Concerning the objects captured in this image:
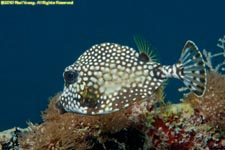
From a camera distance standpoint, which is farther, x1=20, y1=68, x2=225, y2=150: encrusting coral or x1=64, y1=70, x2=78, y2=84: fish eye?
x1=20, y1=68, x2=225, y2=150: encrusting coral

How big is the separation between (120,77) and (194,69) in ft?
2.61

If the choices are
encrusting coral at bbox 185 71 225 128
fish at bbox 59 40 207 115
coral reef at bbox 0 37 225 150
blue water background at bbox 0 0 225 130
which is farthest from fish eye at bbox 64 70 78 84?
blue water background at bbox 0 0 225 130

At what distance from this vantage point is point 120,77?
4367mm

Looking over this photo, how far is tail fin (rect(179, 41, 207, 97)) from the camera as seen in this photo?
4156 millimetres

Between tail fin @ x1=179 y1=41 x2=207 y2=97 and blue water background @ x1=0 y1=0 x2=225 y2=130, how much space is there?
207 feet

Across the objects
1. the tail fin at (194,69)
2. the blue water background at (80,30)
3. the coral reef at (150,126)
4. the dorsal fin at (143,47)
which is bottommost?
the coral reef at (150,126)

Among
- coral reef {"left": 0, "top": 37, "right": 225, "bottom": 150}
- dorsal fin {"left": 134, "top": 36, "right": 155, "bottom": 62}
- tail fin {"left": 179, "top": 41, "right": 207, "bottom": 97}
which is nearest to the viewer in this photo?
tail fin {"left": 179, "top": 41, "right": 207, "bottom": 97}

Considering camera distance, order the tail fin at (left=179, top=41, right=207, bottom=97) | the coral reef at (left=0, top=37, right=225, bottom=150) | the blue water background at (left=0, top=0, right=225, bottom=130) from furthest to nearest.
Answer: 1. the blue water background at (left=0, top=0, right=225, bottom=130)
2. the coral reef at (left=0, top=37, right=225, bottom=150)
3. the tail fin at (left=179, top=41, right=207, bottom=97)

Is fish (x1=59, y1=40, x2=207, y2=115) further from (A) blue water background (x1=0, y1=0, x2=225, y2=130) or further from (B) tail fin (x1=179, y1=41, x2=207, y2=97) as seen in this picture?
(A) blue water background (x1=0, y1=0, x2=225, y2=130)

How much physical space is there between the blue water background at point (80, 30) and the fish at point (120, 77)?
6276 centimetres

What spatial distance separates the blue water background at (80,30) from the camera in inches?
2739

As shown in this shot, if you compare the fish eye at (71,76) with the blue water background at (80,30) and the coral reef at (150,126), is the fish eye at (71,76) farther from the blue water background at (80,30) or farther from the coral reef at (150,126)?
the blue water background at (80,30)

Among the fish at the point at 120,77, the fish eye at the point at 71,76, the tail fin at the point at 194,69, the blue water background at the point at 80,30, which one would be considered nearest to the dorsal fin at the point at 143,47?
the fish at the point at 120,77

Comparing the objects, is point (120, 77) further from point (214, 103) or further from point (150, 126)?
point (214, 103)
